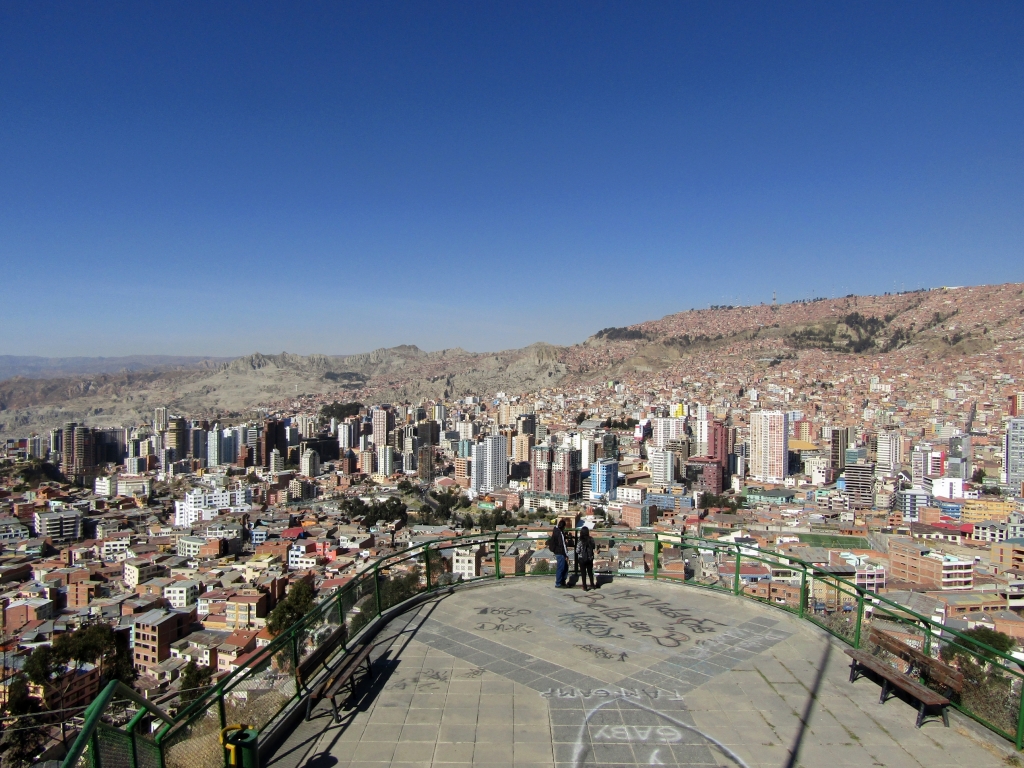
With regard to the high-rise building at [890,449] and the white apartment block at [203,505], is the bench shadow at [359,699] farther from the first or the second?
the high-rise building at [890,449]

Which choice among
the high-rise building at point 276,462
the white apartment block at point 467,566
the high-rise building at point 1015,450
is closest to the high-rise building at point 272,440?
the high-rise building at point 276,462

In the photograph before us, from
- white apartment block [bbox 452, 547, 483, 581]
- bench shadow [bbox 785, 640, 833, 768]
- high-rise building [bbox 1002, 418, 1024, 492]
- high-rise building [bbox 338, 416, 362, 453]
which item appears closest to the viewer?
bench shadow [bbox 785, 640, 833, 768]

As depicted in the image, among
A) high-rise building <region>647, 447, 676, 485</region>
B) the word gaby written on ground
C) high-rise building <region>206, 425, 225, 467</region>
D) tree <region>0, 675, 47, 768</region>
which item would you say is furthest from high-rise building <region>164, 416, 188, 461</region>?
the word gaby written on ground

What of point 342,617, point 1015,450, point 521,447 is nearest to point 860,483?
point 1015,450

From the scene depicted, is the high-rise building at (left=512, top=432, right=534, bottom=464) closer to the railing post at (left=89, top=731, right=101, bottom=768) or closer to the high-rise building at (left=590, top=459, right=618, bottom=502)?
the high-rise building at (left=590, top=459, right=618, bottom=502)

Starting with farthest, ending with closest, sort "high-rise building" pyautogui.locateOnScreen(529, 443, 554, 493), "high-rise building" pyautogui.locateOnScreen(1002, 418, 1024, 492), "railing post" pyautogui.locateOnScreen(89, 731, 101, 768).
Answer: "high-rise building" pyautogui.locateOnScreen(529, 443, 554, 493), "high-rise building" pyautogui.locateOnScreen(1002, 418, 1024, 492), "railing post" pyautogui.locateOnScreen(89, 731, 101, 768)

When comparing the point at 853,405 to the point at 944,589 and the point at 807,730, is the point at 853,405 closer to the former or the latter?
the point at 944,589

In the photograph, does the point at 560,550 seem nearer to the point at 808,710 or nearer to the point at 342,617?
the point at 342,617

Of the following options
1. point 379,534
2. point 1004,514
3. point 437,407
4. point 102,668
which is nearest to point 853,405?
point 1004,514
